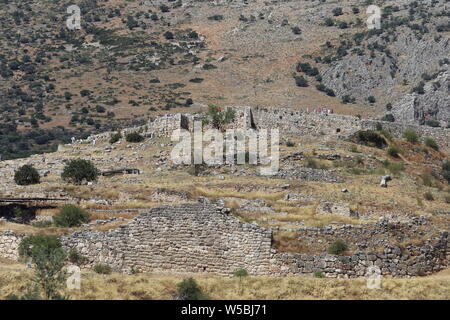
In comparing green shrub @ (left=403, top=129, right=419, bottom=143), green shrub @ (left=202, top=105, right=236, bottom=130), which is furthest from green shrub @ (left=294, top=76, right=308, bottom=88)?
green shrub @ (left=403, top=129, right=419, bottom=143)

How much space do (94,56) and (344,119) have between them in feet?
225

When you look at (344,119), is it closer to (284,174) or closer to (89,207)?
(284,174)

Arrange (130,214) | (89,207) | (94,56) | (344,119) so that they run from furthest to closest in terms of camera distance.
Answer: (94,56), (344,119), (89,207), (130,214)

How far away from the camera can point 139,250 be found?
28.0 m

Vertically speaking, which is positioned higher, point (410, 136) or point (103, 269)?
point (410, 136)

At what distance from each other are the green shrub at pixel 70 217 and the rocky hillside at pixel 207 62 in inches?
2162

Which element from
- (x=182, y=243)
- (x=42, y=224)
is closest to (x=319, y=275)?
(x=182, y=243)

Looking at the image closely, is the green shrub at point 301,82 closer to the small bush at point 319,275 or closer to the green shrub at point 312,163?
the green shrub at point 312,163

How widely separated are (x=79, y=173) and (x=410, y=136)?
71.2 feet

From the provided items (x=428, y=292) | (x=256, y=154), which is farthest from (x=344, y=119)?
(x=428, y=292)

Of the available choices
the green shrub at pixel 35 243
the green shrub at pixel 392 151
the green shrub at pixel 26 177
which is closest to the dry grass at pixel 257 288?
the green shrub at pixel 35 243

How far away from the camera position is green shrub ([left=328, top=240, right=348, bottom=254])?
2698cm

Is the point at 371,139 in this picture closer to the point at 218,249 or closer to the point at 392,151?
the point at 392,151

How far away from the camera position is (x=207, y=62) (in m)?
114
